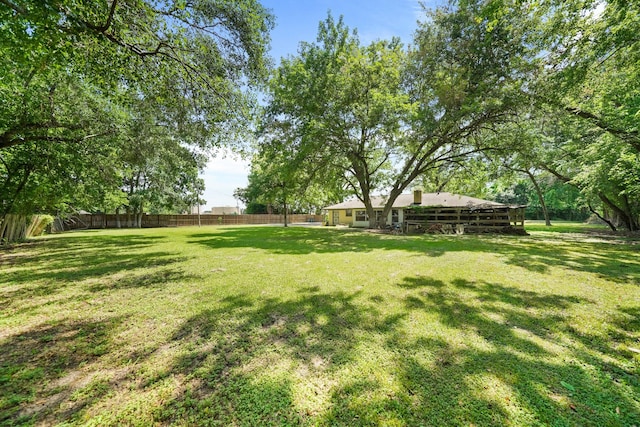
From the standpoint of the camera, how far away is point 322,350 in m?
2.77

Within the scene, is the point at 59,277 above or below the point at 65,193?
below

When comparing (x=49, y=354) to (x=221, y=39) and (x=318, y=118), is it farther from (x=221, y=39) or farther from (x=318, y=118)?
(x=318, y=118)

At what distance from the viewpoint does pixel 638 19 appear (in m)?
6.07

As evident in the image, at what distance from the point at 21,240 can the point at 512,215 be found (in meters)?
26.7

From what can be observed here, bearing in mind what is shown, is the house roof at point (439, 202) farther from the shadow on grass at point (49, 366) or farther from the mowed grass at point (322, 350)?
the shadow on grass at point (49, 366)

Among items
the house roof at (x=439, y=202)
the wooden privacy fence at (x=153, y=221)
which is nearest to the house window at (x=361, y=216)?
the house roof at (x=439, y=202)

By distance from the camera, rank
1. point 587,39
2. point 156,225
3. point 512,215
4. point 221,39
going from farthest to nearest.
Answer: point 156,225
point 512,215
point 587,39
point 221,39

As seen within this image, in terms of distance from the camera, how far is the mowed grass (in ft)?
6.43

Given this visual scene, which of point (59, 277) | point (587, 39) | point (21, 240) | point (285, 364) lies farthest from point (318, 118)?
point (21, 240)

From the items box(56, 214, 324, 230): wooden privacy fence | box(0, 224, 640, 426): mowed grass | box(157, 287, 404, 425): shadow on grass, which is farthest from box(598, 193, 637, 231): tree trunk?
box(56, 214, 324, 230): wooden privacy fence

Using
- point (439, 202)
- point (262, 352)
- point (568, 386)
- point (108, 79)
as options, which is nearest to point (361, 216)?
point (439, 202)

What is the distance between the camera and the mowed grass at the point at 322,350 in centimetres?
196

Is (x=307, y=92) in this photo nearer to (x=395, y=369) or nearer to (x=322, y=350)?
(x=322, y=350)

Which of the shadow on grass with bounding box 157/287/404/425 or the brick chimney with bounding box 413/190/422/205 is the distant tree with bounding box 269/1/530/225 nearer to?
the brick chimney with bounding box 413/190/422/205
